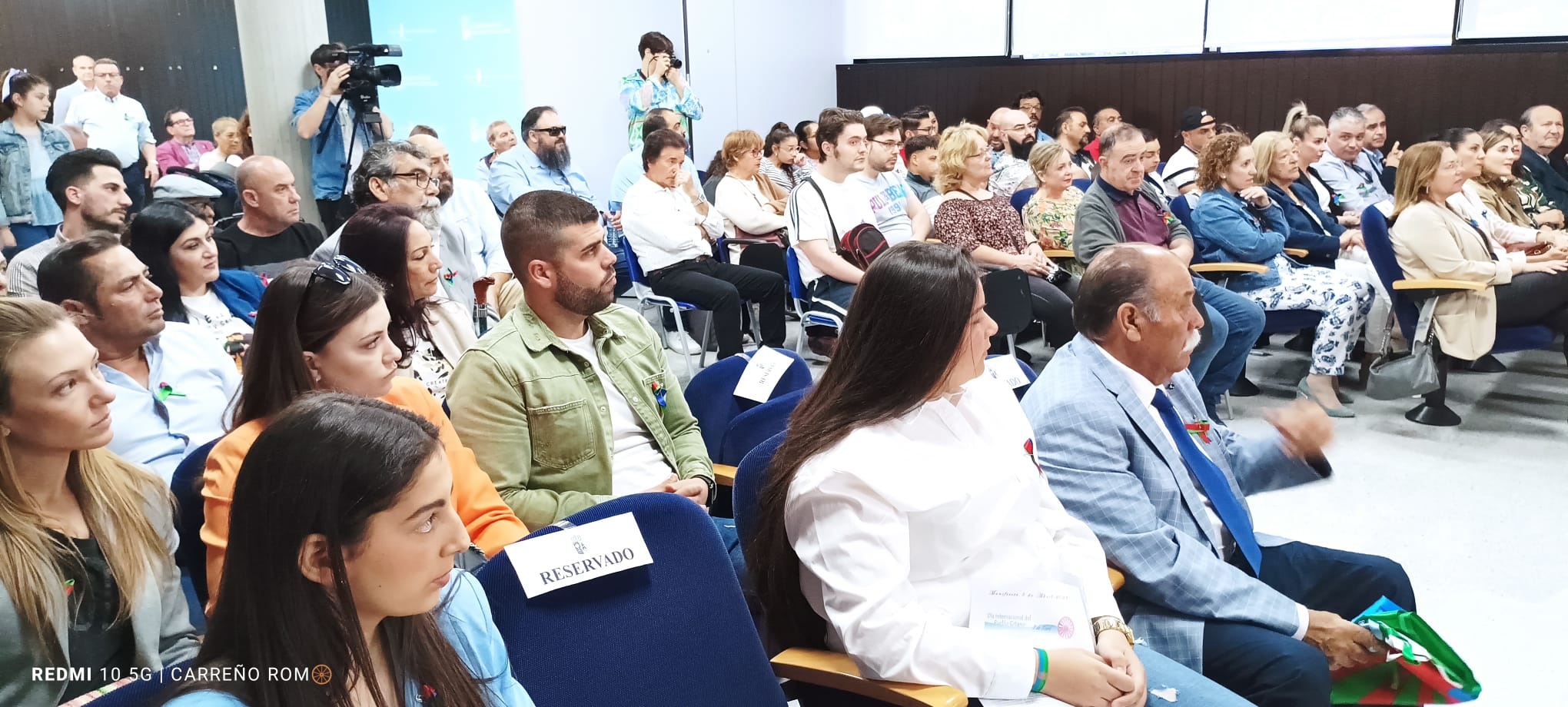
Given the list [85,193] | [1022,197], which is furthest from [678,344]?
[85,193]

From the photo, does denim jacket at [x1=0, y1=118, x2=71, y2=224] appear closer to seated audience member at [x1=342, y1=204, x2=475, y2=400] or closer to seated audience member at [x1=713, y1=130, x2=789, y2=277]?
seated audience member at [x1=713, y1=130, x2=789, y2=277]

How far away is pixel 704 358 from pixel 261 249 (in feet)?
7.88

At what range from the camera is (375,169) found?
4.13 metres

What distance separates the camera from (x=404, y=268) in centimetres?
284

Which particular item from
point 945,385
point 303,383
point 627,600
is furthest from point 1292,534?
point 303,383

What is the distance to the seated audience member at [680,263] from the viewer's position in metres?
5.27

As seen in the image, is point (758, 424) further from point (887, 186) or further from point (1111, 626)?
point (887, 186)

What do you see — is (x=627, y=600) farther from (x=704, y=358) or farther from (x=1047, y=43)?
(x=1047, y=43)

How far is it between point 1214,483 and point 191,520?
189 cm

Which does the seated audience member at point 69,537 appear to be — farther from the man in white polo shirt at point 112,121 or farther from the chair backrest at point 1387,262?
the man in white polo shirt at point 112,121

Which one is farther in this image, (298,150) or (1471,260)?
(298,150)

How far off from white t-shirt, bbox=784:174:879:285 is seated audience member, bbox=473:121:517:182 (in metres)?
3.25

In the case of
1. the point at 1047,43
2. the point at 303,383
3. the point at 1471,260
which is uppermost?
the point at 1047,43

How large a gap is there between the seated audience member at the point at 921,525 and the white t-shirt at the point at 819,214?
3.19 metres
